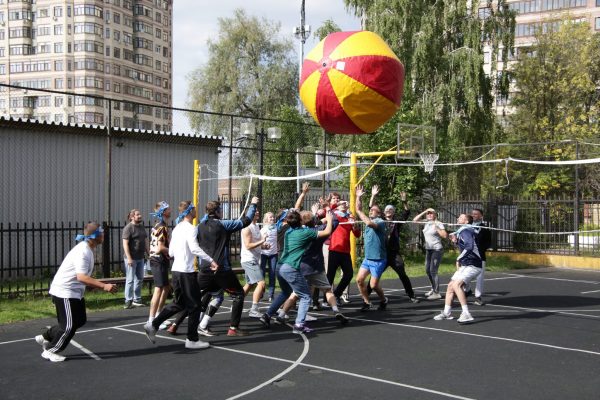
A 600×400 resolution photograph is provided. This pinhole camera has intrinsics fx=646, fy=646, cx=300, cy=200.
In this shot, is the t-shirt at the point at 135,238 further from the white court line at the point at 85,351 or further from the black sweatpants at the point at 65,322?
the black sweatpants at the point at 65,322

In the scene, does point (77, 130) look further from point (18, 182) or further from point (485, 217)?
point (485, 217)

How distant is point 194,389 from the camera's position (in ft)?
21.2

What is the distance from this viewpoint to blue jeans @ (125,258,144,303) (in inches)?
464

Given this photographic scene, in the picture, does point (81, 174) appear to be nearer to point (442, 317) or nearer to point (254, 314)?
point (254, 314)

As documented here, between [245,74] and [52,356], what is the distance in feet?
120

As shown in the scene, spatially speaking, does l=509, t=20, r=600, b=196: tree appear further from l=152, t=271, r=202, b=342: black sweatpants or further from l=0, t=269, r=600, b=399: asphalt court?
l=152, t=271, r=202, b=342: black sweatpants

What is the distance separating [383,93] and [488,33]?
2012 cm

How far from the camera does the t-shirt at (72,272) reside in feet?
25.0

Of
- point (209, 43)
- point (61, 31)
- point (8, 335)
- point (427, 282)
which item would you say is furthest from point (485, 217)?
point (61, 31)

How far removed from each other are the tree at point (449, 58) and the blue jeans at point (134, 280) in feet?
54.3

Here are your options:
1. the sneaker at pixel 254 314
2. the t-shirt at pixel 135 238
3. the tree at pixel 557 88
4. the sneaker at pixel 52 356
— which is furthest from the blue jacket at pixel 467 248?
the tree at pixel 557 88

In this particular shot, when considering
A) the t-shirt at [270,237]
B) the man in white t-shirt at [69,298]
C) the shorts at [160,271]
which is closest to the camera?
the man in white t-shirt at [69,298]

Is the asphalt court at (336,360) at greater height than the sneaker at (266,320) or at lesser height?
→ lesser

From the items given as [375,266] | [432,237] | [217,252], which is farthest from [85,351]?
[432,237]
